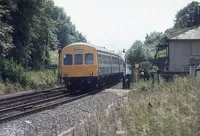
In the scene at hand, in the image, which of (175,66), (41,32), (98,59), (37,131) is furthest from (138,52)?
(37,131)

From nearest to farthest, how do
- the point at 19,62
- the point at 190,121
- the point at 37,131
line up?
the point at 190,121
the point at 37,131
the point at 19,62

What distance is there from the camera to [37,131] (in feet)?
34.2

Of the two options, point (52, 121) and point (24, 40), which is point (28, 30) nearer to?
point (24, 40)

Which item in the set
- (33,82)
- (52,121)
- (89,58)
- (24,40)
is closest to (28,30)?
(24,40)

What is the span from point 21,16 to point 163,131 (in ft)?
84.9

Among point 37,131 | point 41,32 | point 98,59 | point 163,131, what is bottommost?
point 37,131

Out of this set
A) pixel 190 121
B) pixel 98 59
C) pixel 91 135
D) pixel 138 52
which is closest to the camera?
pixel 190 121

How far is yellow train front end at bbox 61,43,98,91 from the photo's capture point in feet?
76.7

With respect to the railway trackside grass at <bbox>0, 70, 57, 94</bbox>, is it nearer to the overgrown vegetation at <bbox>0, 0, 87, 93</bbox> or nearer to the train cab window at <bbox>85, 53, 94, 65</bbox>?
the overgrown vegetation at <bbox>0, 0, 87, 93</bbox>

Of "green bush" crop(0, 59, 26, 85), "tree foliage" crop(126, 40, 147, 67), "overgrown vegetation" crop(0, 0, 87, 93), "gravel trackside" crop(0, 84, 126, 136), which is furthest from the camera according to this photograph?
"tree foliage" crop(126, 40, 147, 67)

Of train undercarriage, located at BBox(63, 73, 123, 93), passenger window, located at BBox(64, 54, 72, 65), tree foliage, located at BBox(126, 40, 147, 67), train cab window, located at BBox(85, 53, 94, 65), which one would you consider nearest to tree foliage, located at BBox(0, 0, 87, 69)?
passenger window, located at BBox(64, 54, 72, 65)

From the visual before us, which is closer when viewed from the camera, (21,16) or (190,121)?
(190,121)

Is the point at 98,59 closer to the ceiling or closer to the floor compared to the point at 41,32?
closer to the floor

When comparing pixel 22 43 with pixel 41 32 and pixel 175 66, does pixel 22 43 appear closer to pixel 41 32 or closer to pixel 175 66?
pixel 41 32
